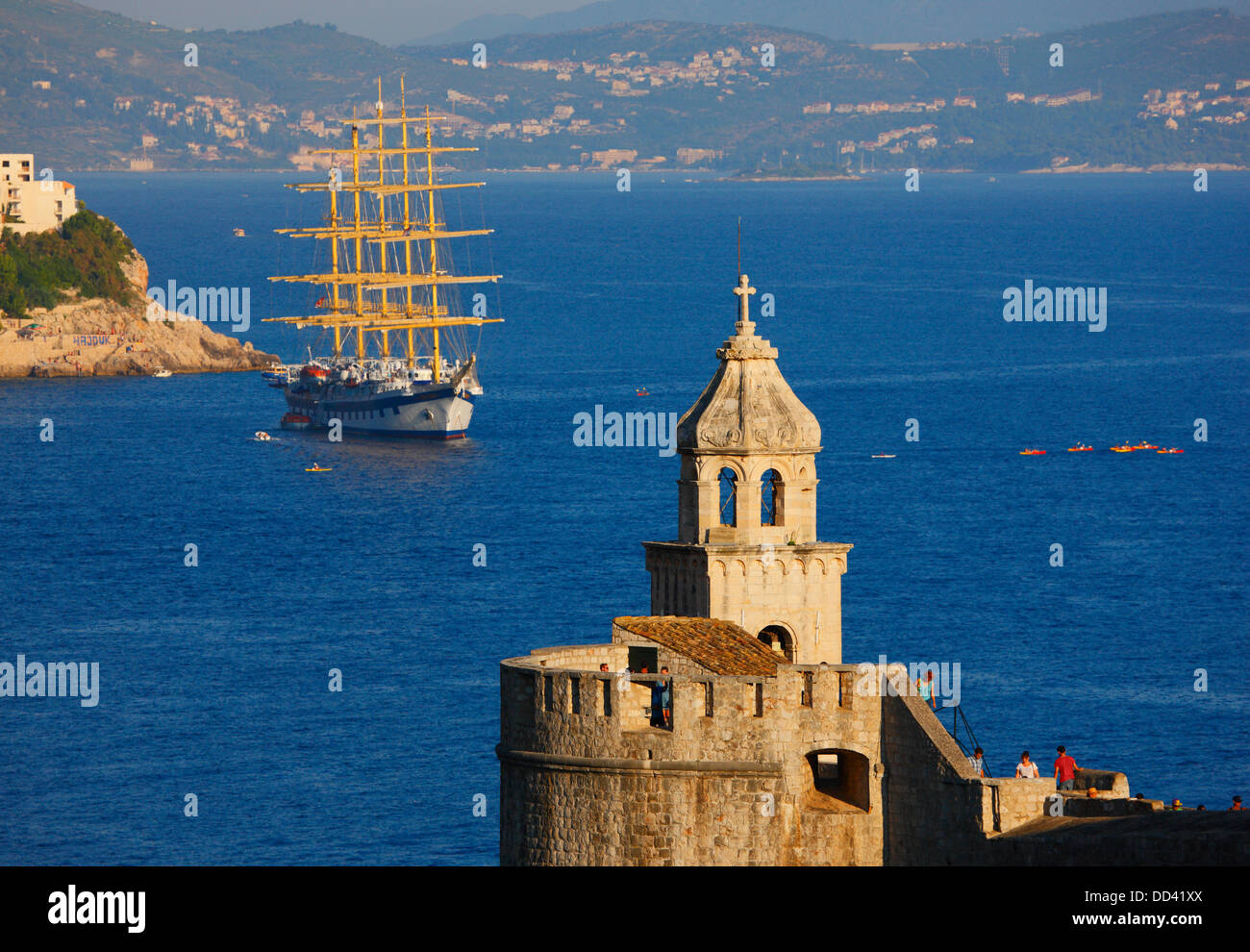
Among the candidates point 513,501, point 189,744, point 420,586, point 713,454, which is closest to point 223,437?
point 513,501

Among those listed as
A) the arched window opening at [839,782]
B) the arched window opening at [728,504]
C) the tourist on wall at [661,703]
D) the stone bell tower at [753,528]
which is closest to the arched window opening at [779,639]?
the stone bell tower at [753,528]

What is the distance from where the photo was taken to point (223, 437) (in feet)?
654

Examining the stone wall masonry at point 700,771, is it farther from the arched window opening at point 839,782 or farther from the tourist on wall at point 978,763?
the tourist on wall at point 978,763

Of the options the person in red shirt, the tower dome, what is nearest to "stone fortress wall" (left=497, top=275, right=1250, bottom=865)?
the person in red shirt

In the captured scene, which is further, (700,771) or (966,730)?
(966,730)

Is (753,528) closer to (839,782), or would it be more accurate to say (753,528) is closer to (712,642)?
(712,642)

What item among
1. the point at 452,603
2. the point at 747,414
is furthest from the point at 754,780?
the point at 452,603

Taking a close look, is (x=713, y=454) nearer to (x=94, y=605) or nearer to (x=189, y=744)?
(x=189, y=744)

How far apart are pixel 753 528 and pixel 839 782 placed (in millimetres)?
6441

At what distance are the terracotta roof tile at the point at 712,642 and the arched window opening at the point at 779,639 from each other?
155 cm

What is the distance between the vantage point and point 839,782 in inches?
1243

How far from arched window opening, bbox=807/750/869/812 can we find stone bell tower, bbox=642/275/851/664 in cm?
433

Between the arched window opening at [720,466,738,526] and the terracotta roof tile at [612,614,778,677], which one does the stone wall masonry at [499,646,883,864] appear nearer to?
the terracotta roof tile at [612,614,778,677]
